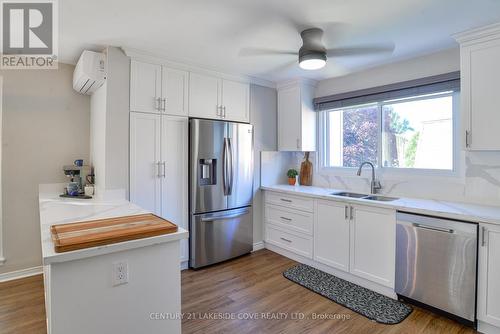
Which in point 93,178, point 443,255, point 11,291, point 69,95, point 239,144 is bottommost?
point 11,291

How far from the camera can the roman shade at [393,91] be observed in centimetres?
255

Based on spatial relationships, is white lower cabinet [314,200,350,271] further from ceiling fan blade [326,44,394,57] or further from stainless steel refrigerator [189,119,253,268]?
ceiling fan blade [326,44,394,57]

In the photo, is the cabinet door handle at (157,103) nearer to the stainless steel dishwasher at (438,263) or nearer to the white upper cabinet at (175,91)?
the white upper cabinet at (175,91)

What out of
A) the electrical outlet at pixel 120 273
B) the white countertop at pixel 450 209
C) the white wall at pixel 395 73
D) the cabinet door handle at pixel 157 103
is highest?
the white wall at pixel 395 73

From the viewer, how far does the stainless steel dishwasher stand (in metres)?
1.96

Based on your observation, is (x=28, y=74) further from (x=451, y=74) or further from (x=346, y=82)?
(x=451, y=74)

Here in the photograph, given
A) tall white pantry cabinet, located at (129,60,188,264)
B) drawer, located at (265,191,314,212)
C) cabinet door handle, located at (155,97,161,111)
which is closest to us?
tall white pantry cabinet, located at (129,60,188,264)

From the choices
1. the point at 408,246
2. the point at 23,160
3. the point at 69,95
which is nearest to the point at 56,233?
the point at 23,160

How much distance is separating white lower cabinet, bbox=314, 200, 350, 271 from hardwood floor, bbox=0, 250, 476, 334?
48cm

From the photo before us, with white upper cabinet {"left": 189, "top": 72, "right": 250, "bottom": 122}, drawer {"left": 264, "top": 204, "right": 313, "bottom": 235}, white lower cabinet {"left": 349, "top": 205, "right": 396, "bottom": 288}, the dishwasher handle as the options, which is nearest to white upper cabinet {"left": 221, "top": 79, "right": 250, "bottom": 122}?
white upper cabinet {"left": 189, "top": 72, "right": 250, "bottom": 122}

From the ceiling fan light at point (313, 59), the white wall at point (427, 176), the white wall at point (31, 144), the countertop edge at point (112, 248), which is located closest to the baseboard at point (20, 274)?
the white wall at point (31, 144)

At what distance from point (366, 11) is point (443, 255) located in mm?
1896

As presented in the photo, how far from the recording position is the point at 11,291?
253 cm

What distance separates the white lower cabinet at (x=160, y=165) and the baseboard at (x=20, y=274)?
1377 millimetres
